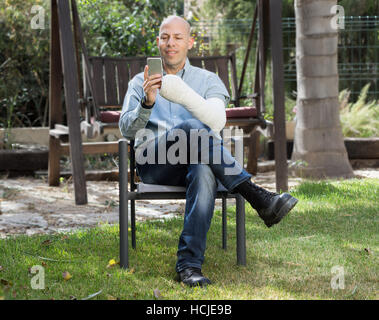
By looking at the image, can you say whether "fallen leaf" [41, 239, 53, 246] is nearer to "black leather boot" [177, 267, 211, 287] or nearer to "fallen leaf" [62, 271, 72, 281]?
"fallen leaf" [62, 271, 72, 281]

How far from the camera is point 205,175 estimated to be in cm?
280

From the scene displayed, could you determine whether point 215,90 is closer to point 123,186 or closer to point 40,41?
point 123,186

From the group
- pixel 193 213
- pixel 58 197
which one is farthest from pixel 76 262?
pixel 58 197

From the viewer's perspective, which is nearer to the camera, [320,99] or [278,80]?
[278,80]

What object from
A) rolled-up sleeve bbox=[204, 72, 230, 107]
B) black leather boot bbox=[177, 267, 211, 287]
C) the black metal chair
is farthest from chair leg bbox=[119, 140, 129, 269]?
rolled-up sleeve bbox=[204, 72, 230, 107]

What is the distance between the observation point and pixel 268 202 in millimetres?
2834

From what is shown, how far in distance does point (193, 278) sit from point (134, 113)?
31.9 inches

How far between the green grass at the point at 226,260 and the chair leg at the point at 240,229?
2.2 inches

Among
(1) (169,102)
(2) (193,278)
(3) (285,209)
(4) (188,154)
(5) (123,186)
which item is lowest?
(2) (193,278)

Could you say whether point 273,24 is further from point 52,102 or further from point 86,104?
point 52,102

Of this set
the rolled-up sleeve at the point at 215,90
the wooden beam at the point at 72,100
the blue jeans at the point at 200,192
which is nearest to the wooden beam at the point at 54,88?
the wooden beam at the point at 72,100

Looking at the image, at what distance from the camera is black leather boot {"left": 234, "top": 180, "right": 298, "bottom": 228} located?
282 centimetres

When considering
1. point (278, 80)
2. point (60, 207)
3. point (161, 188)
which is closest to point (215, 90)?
point (161, 188)

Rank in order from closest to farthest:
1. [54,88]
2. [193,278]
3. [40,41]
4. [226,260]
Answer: [193,278]
[226,260]
[54,88]
[40,41]
